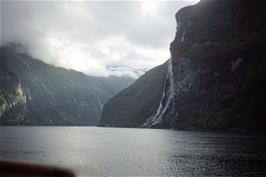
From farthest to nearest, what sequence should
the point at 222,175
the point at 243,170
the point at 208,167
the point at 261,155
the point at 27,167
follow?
the point at 261,155 → the point at 208,167 → the point at 243,170 → the point at 222,175 → the point at 27,167

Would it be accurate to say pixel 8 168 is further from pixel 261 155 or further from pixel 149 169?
pixel 261 155

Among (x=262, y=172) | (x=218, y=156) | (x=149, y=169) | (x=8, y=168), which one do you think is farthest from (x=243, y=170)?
(x=8, y=168)

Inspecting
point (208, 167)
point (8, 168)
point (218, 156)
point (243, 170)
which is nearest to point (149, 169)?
point (208, 167)

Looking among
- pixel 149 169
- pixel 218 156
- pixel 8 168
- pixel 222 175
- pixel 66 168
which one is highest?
pixel 66 168

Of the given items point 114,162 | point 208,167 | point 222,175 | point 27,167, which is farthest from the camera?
point 114,162

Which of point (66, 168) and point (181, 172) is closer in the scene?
point (66, 168)

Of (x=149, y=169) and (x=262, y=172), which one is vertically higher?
(x=262, y=172)

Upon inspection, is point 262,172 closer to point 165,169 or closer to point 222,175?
point 222,175
